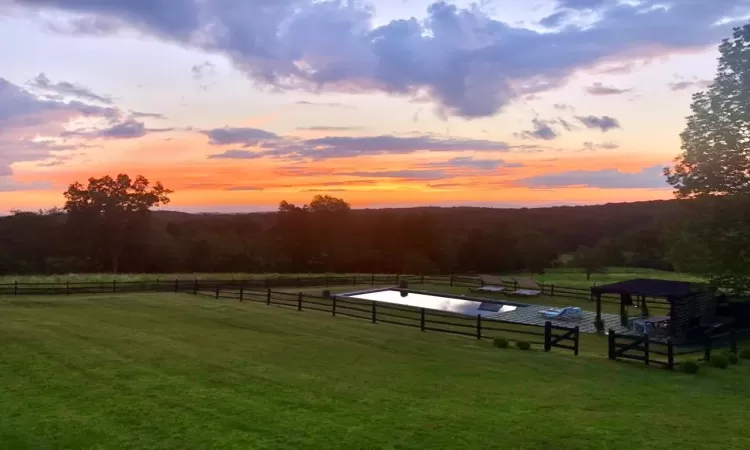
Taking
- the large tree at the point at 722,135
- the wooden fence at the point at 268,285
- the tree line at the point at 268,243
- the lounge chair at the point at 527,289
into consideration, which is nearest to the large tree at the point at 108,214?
the tree line at the point at 268,243

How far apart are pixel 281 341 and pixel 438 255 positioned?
61896 millimetres

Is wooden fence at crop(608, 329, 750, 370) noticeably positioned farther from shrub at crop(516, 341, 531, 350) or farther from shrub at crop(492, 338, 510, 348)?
shrub at crop(492, 338, 510, 348)

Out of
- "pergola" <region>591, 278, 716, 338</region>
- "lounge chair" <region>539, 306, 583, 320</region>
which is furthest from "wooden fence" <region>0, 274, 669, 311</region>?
"lounge chair" <region>539, 306, 583, 320</region>

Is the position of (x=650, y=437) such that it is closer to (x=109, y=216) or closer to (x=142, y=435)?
(x=142, y=435)

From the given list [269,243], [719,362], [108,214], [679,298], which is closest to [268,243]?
[269,243]

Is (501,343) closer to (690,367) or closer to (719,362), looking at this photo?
(690,367)

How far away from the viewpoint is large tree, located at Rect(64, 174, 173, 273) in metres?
69.1

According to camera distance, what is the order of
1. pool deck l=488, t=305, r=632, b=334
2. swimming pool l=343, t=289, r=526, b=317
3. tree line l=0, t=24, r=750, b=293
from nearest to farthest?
pool deck l=488, t=305, r=632, b=334 → swimming pool l=343, t=289, r=526, b=317 → tree line l=0, t=24, r=750, b=293

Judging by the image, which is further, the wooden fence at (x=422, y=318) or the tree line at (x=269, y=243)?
the tree line at (x=269, y=243)

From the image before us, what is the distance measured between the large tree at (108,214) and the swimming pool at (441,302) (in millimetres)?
43970

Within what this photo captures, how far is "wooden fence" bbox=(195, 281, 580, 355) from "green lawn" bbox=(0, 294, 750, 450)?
1060mm

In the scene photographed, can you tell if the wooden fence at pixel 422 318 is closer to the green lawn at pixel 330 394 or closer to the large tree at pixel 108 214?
the green lawn at pixel 330 394

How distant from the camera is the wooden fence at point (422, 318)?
62.3ft

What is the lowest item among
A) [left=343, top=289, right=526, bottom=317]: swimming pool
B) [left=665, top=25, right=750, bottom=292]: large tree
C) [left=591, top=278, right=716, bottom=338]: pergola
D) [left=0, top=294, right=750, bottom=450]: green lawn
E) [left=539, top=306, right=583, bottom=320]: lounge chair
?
[left=343, top=289, right=526, bottom=317]: swimming pool
